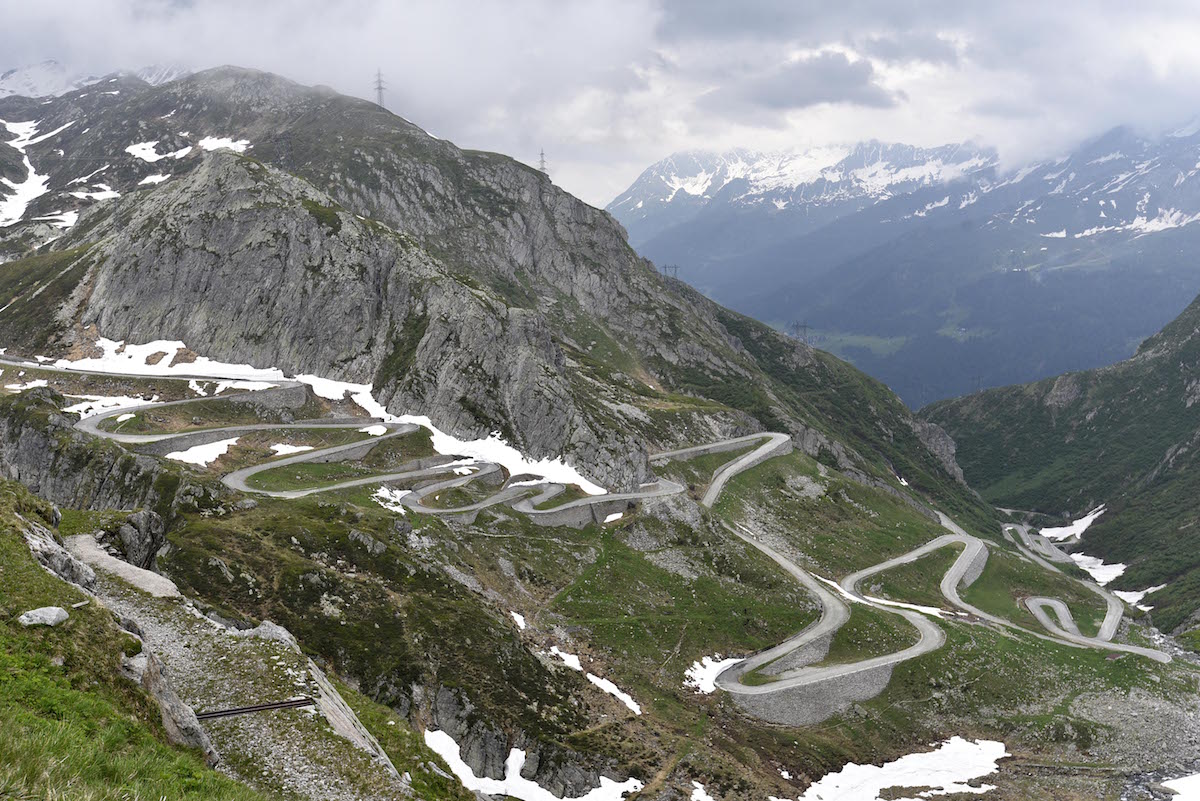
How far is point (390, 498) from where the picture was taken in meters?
82.9

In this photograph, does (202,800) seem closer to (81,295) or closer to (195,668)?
(195,668)

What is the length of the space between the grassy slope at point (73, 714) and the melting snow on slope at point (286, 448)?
6781cm

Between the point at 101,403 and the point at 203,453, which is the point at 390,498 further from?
the point at 101,403

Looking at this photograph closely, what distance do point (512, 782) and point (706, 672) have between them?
2854cm

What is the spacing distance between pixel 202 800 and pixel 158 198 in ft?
516

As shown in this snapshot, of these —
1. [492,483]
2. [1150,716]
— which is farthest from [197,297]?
[1150,716]

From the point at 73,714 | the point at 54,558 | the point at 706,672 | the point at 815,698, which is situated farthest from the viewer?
the point at 706,672

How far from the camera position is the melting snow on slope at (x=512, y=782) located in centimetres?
4853

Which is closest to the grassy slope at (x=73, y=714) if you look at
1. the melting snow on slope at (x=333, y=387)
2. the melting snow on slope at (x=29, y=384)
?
the melting snow on slope at (x=333, y=387)

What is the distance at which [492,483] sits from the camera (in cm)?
9744

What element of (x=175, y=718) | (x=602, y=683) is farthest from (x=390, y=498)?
(x=175, y=718)

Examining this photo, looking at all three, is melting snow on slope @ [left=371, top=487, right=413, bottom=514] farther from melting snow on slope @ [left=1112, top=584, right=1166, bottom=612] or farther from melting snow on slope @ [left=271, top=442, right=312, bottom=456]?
melting snow on slope @ [left=1112, top=584, right=1166, bottom=612]

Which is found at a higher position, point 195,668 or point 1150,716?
point 195,668

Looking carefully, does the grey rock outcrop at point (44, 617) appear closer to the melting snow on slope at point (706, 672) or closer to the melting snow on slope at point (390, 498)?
the melting snow on slope at point (390, 498)
